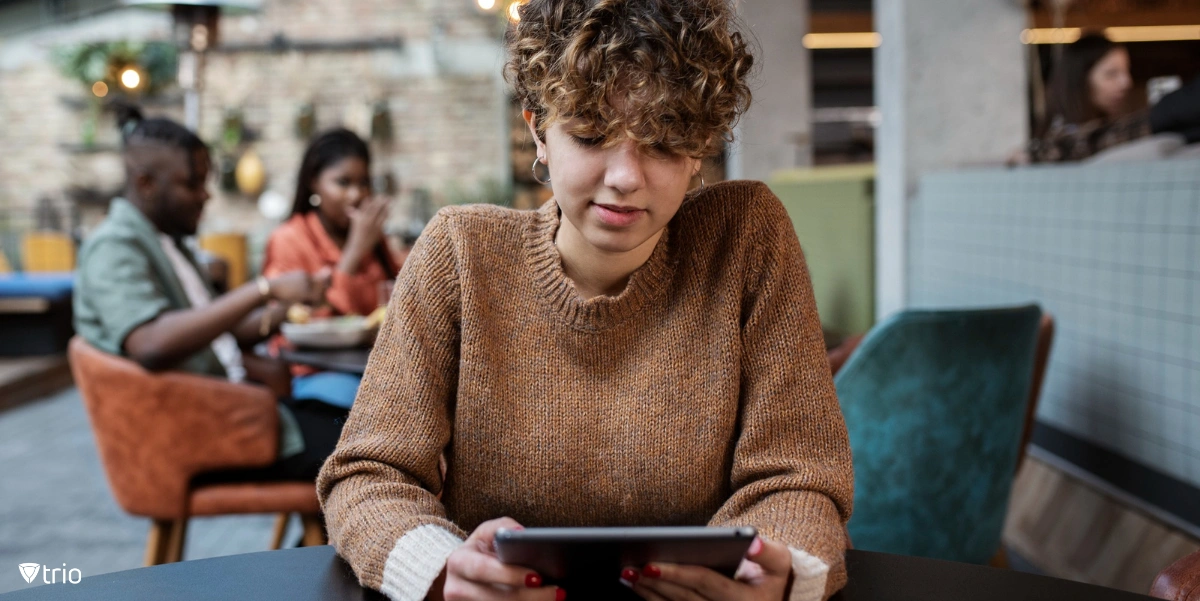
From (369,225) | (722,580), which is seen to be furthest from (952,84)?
(722,580)

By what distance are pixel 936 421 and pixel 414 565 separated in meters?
1.41

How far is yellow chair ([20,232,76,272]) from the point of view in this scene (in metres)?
8.01

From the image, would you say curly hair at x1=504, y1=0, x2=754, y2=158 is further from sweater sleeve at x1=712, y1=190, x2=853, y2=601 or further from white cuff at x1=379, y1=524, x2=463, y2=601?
white cuff at x1=379, y1=524, x2=463, y2=601

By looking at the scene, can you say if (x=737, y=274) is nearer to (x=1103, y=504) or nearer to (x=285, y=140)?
(x=1103, y=504)

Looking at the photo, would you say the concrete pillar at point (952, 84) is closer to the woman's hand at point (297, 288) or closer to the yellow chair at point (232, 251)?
the woman's hand at point (297, 288)

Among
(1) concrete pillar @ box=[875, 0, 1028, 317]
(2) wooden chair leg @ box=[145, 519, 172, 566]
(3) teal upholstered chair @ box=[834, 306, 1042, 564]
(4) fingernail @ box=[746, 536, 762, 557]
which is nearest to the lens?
(4) fingernail @ box=[746, 536, 762, 557]

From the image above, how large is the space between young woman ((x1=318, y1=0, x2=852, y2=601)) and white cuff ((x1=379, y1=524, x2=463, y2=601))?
1 centimetres

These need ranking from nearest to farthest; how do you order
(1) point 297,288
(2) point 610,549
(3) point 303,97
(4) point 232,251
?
(2) point 610,549 → (1) point 297,288 → (4) point 232,251 → (3) point 303,97

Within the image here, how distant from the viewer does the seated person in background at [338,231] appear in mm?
3080

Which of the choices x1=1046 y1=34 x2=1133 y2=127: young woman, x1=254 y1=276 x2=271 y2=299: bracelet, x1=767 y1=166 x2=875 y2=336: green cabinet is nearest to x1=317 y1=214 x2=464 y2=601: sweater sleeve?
Answer: x1=254 y1=276 x2=271 y2=299: bracelet

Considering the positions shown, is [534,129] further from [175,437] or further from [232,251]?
[232,251]

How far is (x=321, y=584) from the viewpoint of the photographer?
3.10ft

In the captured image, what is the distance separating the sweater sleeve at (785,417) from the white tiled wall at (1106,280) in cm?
151

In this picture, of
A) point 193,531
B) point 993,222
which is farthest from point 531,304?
point 193,531
